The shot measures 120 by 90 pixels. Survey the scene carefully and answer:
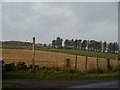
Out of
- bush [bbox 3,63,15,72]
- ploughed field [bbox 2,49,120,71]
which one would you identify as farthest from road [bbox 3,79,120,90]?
ploughed field [bbox 2,49,120,71]

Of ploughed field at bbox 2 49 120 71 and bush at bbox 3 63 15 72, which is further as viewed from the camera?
ploughed field at bbox 2 49 120 71

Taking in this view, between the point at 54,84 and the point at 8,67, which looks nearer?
the point at 54,84

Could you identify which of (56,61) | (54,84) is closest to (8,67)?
(54,84)

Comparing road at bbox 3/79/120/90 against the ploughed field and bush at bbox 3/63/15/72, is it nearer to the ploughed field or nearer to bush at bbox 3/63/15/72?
bush at bbox 3/63/15/72

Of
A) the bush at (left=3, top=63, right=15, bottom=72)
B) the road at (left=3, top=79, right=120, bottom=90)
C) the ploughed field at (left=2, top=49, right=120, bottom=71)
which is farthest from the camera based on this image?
the ploughed field at (left=2, top=49, right=120, bottom=71)

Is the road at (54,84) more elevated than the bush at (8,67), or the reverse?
the bush at (8,67)

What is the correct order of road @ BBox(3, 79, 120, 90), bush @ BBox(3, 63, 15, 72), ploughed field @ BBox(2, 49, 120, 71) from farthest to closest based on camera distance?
ploughed field @ BBox(2, 49, 120, 71) → bush @ BBox(3, 63, 15, 72) → road @ BBox(3, 79, 120, 90)

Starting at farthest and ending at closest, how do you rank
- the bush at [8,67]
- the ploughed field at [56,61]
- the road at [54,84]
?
the ploughed field at [56,61] < the bush at [8,67] < the road at [54,84]

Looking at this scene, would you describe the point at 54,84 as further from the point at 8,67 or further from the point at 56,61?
the point at 56,61

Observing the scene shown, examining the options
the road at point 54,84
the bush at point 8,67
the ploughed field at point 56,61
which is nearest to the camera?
the road at point 54,84

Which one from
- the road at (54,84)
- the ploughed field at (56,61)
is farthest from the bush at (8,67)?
Answer: the road at (54,84)

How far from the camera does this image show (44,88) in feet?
51.8

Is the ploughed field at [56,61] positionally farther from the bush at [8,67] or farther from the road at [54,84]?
the road at [54,84]

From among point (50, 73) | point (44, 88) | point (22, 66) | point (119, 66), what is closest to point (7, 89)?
point (44, 88)
